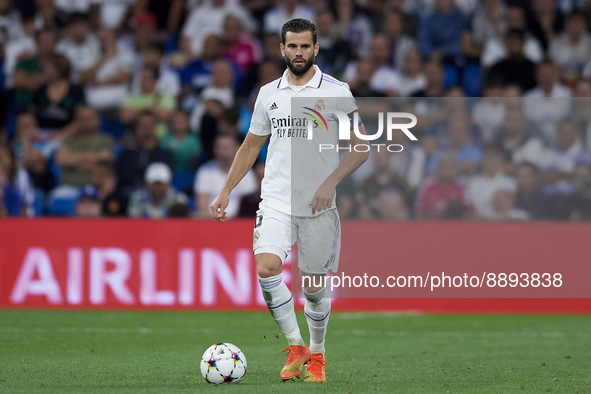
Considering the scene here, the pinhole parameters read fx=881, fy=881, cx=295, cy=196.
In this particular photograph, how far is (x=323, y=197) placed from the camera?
5668 millimetres

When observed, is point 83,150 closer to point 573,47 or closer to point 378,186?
point 378,186

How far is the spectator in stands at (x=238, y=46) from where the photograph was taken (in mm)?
14250

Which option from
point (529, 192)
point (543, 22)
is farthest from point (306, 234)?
point (543, 22)

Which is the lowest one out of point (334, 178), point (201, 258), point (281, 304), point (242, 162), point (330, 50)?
point (201, 258)

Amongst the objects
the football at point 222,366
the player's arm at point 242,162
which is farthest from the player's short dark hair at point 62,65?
the football at point 222,366

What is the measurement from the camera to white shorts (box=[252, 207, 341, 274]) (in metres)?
5.73

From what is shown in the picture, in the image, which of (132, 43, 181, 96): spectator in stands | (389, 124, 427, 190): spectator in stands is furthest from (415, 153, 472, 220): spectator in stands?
(132, 43, 181, 96): spectator in stands

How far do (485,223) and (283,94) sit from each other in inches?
223

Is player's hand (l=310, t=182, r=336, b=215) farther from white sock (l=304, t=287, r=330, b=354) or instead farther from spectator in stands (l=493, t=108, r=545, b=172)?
spectator in stands (l=493, t=108, r=545, b=172)

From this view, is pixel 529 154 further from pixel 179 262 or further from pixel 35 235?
pixel 35 235

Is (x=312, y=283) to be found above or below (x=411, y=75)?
below

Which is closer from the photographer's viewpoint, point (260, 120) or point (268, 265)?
point (268, 265)

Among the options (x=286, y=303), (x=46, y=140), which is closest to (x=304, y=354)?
(x=286, y=303)

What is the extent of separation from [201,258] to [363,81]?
370 centimetres
